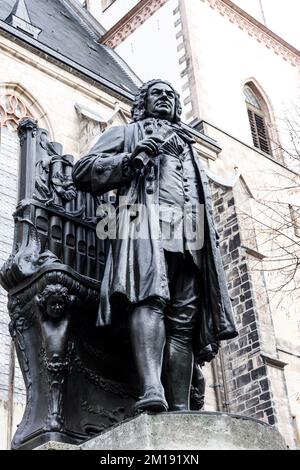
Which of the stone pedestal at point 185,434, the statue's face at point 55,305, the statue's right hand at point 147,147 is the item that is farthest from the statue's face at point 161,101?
the stone pedestal at point 185,434

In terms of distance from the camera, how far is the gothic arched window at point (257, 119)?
18312 millimetres

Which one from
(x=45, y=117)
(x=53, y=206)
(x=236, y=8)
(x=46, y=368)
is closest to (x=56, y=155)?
(x=53, y=206)

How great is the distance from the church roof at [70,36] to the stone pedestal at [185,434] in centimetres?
1067

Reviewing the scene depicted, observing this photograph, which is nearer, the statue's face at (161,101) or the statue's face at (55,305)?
the statue's face at (55,305)

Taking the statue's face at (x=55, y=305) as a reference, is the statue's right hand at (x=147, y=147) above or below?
above

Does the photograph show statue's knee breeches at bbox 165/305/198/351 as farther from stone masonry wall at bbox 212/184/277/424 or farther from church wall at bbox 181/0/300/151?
church wall at bbox 181/0/300/151

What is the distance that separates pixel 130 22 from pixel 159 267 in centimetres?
1720

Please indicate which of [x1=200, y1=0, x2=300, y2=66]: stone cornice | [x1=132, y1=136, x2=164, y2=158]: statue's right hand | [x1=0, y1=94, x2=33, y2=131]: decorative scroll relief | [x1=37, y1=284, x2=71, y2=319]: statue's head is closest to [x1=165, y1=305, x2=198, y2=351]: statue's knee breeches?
[x1=37, y1=284, x2=71, y2=319]: statue's head

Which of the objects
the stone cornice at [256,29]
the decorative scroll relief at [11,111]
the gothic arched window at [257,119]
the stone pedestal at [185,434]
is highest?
the stone cornice at [256,29]

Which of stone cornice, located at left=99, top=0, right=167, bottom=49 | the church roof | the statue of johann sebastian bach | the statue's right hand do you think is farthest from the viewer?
stone cornice, located at left=99, top=0, right=167, bottom=49

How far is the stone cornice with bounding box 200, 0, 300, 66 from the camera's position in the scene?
19328mm

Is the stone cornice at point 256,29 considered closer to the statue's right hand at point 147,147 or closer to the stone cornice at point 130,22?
the stone cornice at point 130,22

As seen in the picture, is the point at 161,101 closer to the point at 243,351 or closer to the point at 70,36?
the point at 243,351

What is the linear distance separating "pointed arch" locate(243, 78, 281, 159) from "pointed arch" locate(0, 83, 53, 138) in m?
7.03
